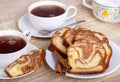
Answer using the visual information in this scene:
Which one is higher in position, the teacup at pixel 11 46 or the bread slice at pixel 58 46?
the teacup at pixel 11 46

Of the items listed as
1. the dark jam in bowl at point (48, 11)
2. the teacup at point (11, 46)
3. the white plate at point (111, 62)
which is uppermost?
the dark jam in bowl at point (48, 11)

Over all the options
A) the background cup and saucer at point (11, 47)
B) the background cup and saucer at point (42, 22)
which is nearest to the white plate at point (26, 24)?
the background cup and saucer at point (42, 22)

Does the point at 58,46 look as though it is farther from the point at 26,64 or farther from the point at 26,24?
the point at 26,24

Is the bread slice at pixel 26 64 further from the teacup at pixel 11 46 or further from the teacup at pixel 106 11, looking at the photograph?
the teacup at pixel 106 11

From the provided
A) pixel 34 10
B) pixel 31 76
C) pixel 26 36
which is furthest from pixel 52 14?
pixel 31 76

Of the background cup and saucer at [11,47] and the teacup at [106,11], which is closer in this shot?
the background cup and saucer at [11,47]

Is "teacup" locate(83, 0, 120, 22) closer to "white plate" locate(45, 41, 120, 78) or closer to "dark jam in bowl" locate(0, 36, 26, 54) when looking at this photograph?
"white plate" locate(45, 41, 120, 78)
